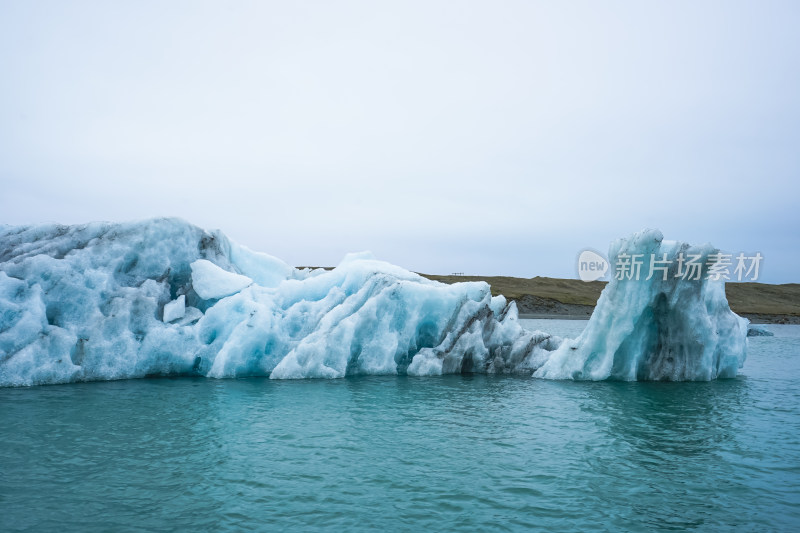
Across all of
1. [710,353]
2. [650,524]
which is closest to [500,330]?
[710,353]

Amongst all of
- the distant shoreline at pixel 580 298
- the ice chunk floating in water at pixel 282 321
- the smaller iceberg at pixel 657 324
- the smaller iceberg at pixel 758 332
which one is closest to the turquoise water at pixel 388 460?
the ice chunk floating in water at pixel 282 321

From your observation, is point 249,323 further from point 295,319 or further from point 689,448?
point 689,448

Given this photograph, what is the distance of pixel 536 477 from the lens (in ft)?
34.0

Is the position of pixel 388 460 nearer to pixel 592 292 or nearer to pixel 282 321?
pixel 282 321

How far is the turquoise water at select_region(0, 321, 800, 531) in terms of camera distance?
854 centimetres

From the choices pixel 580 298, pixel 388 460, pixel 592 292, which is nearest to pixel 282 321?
pixel 388 460

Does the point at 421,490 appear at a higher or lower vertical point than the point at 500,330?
lower

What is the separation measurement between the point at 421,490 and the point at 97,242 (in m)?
18.3

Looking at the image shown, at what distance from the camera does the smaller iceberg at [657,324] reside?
21141mm

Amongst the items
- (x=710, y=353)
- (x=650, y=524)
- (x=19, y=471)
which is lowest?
(x=19, y=471)

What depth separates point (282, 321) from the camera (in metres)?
22.3

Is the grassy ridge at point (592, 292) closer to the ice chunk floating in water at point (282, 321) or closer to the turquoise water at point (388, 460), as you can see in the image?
the ice chunk floating in water at point (282, 321)

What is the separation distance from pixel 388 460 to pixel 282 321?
12.2 metres

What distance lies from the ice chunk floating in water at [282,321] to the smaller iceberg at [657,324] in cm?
5
